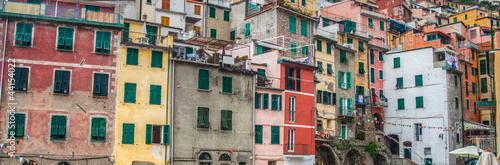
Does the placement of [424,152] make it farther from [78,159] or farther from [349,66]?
[78,159]

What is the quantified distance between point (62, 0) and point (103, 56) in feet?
44.4

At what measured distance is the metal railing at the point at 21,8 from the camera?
35.4 meters

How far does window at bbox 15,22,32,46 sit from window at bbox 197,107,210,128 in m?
12.6

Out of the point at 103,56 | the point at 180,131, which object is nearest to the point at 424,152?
the point at 180,131

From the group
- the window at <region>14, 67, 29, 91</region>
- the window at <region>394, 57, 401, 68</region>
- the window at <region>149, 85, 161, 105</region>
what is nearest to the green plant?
the window at <region>394, 57, 401, 68</region>

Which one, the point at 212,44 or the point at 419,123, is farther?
the point at 419,123

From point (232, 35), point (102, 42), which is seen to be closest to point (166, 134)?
point (102, 42)

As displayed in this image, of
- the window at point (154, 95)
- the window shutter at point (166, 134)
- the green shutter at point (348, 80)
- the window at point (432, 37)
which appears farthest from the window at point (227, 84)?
the window at point (432, 37)

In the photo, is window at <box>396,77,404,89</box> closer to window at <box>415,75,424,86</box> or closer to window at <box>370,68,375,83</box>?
window at <box>415,75,424,86</box>

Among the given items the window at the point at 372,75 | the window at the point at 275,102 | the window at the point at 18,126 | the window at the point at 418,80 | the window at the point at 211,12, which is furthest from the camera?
the window at the point at 372,75

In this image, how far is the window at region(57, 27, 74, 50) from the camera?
35.8 m

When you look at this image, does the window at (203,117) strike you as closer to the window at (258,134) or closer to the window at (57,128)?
the window at (258,134)

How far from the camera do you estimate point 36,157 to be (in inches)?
1336

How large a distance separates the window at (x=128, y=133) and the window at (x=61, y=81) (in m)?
4.50
